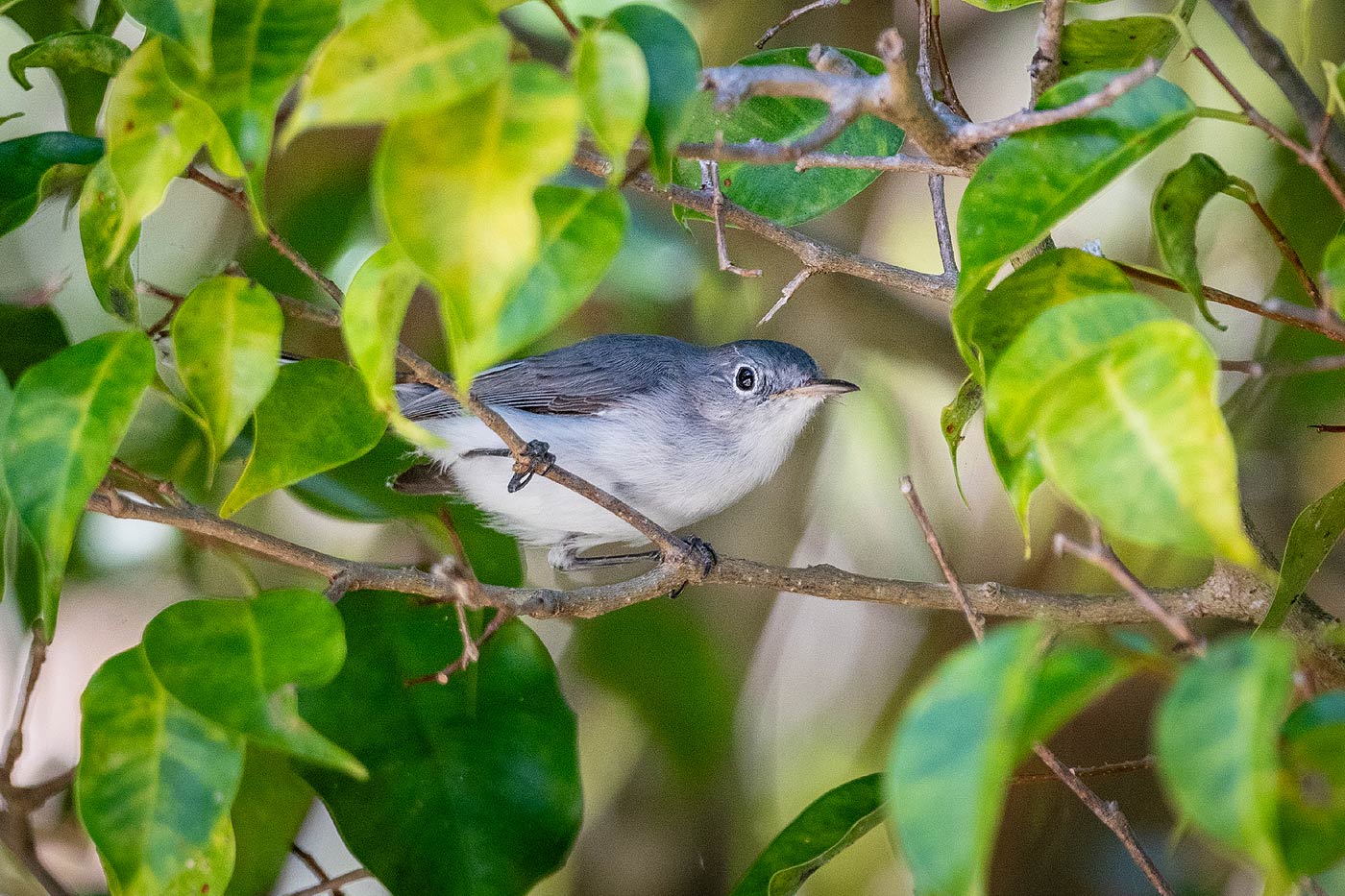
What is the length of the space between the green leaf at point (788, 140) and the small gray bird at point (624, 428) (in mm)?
991

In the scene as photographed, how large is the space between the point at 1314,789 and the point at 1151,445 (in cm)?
27

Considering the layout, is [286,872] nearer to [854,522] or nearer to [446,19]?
[854,522]

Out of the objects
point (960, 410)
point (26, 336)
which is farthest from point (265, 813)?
point (960, 410)

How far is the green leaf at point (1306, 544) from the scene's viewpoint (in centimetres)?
→ 117

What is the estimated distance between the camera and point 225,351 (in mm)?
960

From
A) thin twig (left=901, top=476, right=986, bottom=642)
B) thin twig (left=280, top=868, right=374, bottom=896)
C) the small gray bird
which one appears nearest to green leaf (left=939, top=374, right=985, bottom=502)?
thin twig (left=901, top=476, right=986, bottom=642)

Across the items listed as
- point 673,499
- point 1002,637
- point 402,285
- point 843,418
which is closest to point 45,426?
point 402,285

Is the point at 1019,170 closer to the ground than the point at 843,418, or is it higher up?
higher up

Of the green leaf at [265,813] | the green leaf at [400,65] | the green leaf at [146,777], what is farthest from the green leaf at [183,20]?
the green leaf at [265,813]

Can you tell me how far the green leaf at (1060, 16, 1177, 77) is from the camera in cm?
131

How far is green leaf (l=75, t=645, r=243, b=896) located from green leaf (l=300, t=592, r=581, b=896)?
0.51 meters

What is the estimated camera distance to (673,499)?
2.61 metres

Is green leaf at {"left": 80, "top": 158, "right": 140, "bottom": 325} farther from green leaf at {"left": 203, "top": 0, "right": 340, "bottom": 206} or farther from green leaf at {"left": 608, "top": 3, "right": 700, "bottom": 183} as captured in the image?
green leaf at {"left": 608, "top": 3, "right": 700, "bottom": 183}

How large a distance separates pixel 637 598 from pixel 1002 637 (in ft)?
4.11
